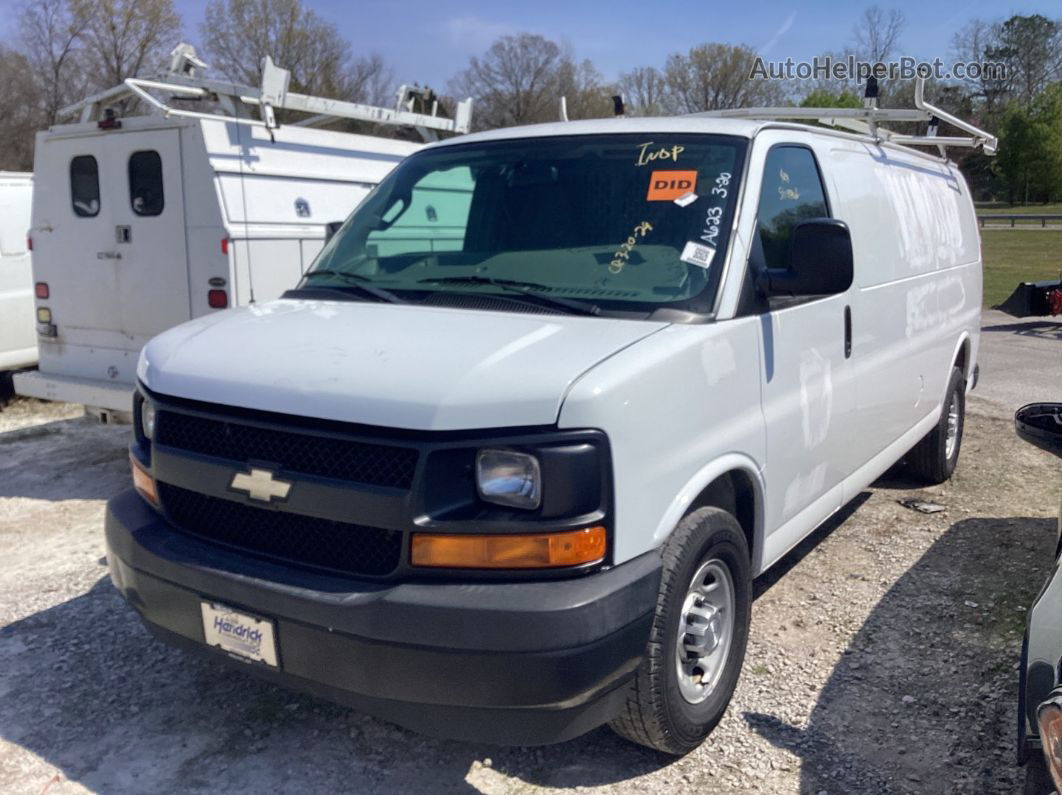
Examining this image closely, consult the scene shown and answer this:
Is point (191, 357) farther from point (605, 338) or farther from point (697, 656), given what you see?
point (697, 656)

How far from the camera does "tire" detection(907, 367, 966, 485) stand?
21.2ft

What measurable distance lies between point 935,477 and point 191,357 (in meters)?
5.18

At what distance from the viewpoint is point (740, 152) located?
150 inches

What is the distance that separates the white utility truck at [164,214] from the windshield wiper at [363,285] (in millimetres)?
2661

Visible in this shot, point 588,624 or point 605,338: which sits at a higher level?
point 605,338

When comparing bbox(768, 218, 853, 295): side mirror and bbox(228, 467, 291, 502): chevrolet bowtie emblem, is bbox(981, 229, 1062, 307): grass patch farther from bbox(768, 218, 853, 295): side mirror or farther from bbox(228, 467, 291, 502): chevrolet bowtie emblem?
bbox(228, 467, 291, 502): chevrolet bowtie emblem

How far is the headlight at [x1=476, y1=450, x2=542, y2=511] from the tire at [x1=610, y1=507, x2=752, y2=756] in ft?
1.83

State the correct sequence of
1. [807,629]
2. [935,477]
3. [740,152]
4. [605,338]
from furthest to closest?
[935,477] → [807,629] → [740,152] → [605,338]

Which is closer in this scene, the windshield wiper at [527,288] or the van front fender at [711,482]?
the van front fender at [711,482]

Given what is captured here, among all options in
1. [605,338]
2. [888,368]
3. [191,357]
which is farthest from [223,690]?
[888,368]

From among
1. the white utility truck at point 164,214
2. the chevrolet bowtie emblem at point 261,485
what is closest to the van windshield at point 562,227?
the chevrolet bowtie emblem at point 261,485

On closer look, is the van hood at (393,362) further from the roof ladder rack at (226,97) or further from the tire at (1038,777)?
the roof ladder rack at (226,97)

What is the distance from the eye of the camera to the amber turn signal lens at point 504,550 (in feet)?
8.95

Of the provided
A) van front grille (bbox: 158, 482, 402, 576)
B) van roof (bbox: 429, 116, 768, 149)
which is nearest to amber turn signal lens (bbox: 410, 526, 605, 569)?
van front grille (bbox: 158, 482, 402, 576)
